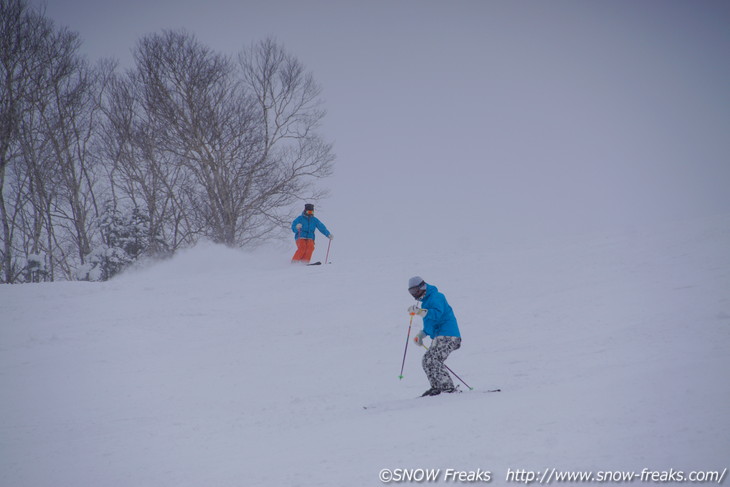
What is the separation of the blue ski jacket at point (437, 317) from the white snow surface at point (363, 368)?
35.5 inches

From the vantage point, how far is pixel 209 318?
10750 millimetres

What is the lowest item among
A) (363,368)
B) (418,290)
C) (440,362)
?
(363,368)

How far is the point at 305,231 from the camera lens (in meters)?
15.0

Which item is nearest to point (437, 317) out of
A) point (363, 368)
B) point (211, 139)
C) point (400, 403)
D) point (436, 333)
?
point (436, 333)

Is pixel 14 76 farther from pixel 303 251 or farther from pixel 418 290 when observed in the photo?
pixel 418 290

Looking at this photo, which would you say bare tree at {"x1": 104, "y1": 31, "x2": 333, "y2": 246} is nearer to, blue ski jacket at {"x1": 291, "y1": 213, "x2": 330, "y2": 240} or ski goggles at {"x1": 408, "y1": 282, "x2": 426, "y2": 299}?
blue ski jacket at {"x1": 291, "y1": 213, "x2": 330, "y2": 240}


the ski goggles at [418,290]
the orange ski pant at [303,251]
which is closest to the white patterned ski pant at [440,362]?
the ski goggles at [418,290]

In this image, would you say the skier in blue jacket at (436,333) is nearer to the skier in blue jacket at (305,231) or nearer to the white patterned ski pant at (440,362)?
the white patterned ski pant at (440,362)

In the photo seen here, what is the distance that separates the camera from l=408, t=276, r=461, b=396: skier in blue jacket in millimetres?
6859

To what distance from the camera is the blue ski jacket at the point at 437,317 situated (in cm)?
689

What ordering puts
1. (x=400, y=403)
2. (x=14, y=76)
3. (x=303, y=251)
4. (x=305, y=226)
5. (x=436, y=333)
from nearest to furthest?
(x=400, y=403), (x=436, y=333), (x=305, y=226), (x=303, y=251), (x=14, y=76)

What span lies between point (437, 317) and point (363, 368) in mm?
2287

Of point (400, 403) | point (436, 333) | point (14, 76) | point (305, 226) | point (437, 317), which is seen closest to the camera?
point (400, 403)

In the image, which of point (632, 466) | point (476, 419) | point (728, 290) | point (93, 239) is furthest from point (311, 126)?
point (632, 466)
